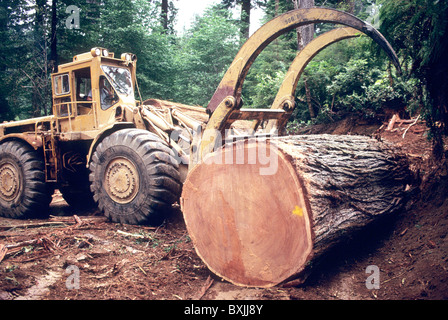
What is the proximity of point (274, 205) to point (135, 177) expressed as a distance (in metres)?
2.81

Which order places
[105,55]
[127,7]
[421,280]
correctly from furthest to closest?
[127,7] < [105,55] < [421,280]

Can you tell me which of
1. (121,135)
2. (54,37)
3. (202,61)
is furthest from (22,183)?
(202,61)

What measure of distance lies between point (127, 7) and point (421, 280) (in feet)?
48.4

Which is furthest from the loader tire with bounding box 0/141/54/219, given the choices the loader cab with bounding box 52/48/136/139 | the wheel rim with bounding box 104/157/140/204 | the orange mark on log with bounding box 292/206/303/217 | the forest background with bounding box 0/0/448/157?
the forest background with bounding box 0/0/448/157

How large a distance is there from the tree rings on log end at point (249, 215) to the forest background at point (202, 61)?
2185 mm

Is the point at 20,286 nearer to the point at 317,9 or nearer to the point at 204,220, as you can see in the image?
the point at 204,220

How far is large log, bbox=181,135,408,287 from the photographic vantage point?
9.23 feet

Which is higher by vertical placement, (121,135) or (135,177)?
(121,135)

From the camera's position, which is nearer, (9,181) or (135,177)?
(135,177)

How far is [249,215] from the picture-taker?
3.07m

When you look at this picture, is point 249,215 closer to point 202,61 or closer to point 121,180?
point 121,180

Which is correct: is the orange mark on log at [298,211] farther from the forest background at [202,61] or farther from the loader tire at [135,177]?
the loader tire at [135,177]

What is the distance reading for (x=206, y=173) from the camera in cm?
336

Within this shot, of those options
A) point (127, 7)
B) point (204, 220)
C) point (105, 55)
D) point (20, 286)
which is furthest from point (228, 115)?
point (127, 7)
